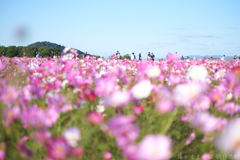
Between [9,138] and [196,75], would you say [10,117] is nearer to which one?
[9,138]

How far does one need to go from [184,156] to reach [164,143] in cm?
120

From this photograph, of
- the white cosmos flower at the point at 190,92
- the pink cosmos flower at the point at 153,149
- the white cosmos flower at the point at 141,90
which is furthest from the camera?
the white cosmos flower at the point at 141,90

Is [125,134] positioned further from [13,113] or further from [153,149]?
[13,113]

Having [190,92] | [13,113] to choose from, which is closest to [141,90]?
[190,92]

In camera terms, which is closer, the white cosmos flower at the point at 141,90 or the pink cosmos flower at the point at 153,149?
the pink cosmos flower at the point at 153,149

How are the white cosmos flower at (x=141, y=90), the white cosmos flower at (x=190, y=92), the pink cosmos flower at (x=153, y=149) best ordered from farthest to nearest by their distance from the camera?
the white cosmos flower at (x=141, y=90), the white cosmos flower at (x=190, y=92), the pink cosmos flower at (x=153, y=149)

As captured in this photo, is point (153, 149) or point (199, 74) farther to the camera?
point (199, 74)

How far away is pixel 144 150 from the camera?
69 centimetres

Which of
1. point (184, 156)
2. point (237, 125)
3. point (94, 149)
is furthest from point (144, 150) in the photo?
point (184, 156)

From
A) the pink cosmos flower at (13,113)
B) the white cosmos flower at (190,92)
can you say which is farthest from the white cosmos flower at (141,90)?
the pink cosmos flower at (13,113)

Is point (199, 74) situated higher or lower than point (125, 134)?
higher

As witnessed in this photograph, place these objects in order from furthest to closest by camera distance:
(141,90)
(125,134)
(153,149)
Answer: (141,90) < (125,134) < (153,149)

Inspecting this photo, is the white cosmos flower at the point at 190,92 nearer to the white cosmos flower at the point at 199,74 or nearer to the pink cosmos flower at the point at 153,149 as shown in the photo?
the white cosmos flower at the point at 199,74

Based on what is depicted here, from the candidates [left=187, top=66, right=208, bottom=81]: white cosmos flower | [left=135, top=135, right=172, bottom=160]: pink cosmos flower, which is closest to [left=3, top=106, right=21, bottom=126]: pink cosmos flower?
[left=135, top=135, right=172, bottom=160]: pink cosmos flower
